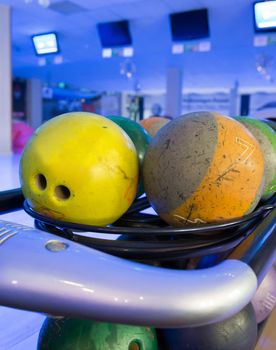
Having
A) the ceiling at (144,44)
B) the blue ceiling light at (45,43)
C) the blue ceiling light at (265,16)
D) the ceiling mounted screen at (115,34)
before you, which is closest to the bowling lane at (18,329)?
the ceiling at (144,44)

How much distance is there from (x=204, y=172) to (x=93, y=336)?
1.04 feet

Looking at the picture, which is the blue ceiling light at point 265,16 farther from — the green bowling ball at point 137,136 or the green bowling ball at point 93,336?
the green bowling ball at point 93,336

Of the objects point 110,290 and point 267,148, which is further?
point 267,148

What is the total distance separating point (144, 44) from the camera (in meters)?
6.98

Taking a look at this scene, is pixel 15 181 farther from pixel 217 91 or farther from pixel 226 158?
pixel 217 91

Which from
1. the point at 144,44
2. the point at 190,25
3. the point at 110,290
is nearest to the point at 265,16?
the point at 190,25

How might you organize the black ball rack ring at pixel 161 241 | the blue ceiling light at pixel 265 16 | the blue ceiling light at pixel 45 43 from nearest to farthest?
the black ball rack ring at pixel 161 241, the blue ceiling light at pixel 265 16, the blue ceiling light at pixel 45 43

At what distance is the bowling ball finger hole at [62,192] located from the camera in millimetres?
524

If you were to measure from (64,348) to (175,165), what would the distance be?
0.35 meters

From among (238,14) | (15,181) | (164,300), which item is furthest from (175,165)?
(238,14)

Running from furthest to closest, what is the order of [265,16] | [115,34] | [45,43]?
[45,43] → [115,34] → [265,16]

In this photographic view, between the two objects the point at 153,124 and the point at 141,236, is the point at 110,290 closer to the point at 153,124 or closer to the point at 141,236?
the point at 141,236

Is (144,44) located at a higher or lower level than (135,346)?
higher

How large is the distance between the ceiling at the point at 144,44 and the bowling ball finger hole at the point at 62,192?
4.75 meters
